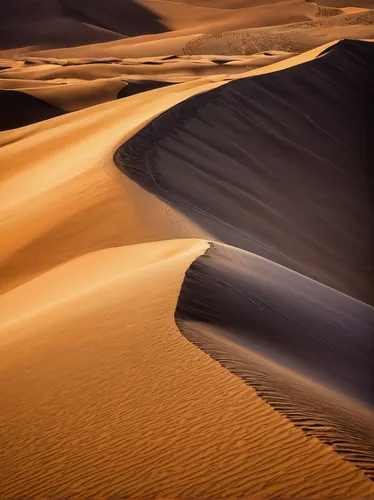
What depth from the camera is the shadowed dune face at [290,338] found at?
4890mm

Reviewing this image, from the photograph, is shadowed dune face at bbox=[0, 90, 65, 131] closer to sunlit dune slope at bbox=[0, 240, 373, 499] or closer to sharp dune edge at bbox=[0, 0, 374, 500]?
sharp dune edge at bbox=[0, 0, 374, 500]

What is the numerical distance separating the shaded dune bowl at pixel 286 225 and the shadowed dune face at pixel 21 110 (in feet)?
28.3

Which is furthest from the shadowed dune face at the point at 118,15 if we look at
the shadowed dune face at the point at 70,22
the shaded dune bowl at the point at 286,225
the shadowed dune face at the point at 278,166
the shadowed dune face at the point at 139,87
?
the shadowed dune face at the point at 278,166

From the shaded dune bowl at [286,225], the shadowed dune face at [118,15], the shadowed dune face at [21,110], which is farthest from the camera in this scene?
the shadowed dune face at [118,15]

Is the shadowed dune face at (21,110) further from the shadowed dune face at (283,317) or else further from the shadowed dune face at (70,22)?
the shadowed dune face at (70,22)

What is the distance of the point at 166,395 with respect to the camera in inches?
198

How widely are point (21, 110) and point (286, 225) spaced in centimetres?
1574

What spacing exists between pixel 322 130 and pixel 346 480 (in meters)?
18.0

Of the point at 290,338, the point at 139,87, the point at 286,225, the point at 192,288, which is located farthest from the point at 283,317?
the point at 139,87

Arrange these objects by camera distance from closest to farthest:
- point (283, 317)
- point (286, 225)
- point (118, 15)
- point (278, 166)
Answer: point (283, 317) → point (286, 225) → point (278, 166) → point (118, 15)

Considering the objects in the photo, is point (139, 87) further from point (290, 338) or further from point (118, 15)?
point (118, 15)

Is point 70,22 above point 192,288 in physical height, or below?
below

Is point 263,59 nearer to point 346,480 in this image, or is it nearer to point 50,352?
point 50,352

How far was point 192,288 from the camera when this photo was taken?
24.0ft
